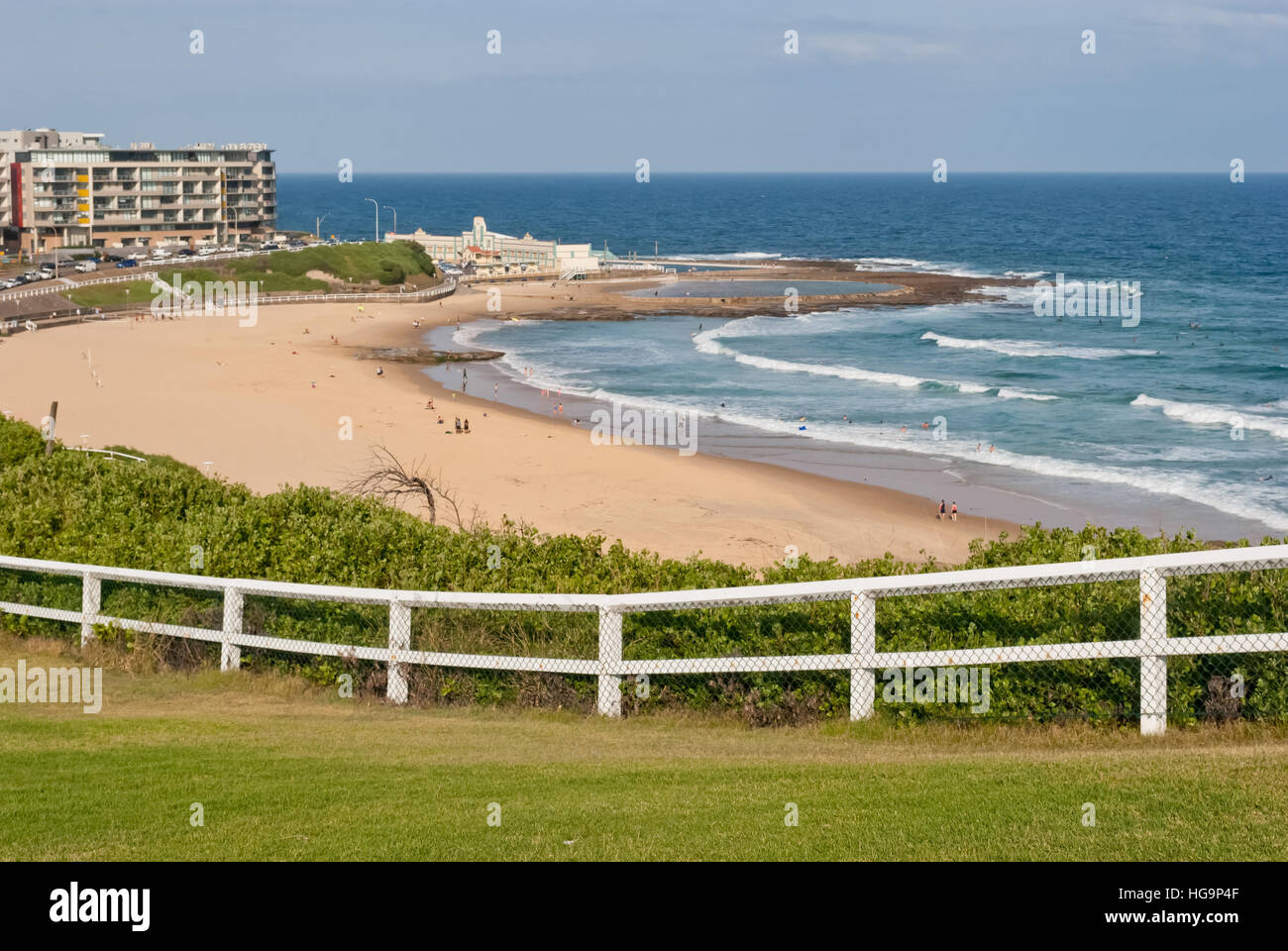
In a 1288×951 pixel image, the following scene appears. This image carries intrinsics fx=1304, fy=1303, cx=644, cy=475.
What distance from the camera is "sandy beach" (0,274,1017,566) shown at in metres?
33.4

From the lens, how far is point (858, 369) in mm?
61594

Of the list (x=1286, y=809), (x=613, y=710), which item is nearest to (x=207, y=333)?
(x=613, y=710)

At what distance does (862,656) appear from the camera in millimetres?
9750

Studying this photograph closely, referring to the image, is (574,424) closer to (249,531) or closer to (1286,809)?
(249,531)

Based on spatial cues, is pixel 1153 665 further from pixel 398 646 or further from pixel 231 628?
pixel 231 628

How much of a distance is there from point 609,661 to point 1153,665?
13.4 ft

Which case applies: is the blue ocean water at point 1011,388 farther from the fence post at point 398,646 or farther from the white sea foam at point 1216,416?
the fence post at point 398,646

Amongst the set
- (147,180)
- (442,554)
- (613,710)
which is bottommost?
(613,710)

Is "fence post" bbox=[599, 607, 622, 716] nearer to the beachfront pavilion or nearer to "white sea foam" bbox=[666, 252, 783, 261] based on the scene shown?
the beachfront pavilion

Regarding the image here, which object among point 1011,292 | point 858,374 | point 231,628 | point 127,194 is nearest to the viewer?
point 231,628

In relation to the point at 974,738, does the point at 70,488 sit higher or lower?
higher

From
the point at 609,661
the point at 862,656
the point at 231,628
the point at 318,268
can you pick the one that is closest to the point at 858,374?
the point at 231,628

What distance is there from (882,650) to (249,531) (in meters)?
7.16

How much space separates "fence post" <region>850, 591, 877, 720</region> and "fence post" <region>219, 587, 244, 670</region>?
5633 millimetres
